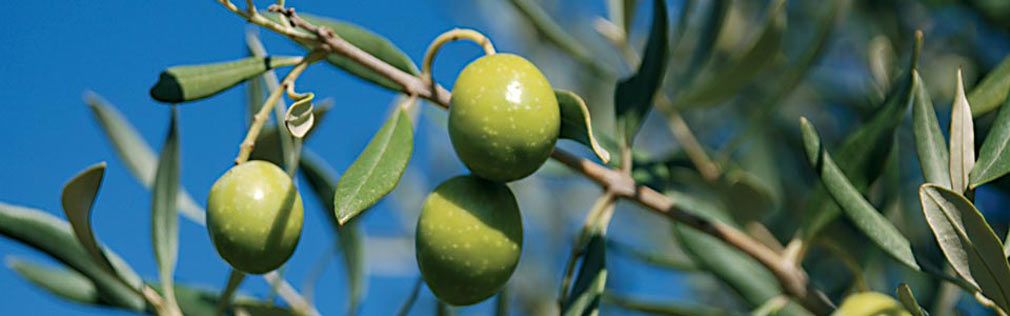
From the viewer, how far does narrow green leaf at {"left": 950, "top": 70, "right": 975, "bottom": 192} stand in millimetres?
1167

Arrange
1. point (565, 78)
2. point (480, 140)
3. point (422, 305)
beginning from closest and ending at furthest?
point (480, 140), point (422, 305), point (565, 78)

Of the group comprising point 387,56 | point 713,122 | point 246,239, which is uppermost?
point 387,56

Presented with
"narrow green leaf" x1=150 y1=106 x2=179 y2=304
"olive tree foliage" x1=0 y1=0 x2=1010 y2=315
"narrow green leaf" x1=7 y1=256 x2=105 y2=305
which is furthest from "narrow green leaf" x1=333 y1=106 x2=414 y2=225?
"narrow green leaf" x1=7 y1=256 x2=105 y2=305

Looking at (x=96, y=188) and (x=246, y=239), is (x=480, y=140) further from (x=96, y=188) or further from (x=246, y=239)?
(x=96, y=188)

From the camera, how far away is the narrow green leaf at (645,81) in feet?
4.79

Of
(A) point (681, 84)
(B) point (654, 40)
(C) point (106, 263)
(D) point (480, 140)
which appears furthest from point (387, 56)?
(A) point (681, 84)

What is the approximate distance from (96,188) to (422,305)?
1.53 m

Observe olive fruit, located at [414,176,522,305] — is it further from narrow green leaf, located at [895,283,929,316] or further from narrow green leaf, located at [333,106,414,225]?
narrow green leaf, located at [895,283,929,316]

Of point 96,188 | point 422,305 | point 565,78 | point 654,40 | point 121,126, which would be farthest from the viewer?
point 565,78

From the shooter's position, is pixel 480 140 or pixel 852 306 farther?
pixel 852 306

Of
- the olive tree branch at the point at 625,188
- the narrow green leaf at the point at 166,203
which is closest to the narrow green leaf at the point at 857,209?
the olive tree branch at the point at 625,188

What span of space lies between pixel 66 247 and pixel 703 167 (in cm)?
113

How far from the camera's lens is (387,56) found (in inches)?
52.5

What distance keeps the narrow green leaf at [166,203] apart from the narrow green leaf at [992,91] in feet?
3.76
